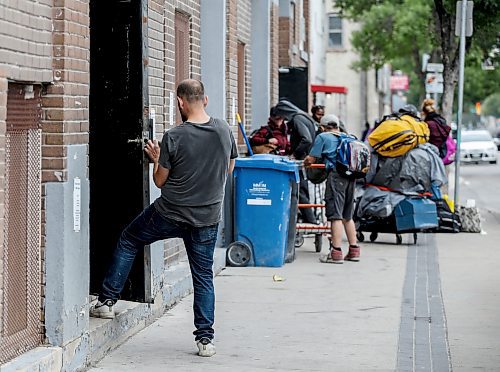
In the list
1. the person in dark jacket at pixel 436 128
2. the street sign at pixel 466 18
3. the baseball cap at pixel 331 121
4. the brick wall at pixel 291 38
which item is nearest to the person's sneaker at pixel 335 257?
the baseball cap at pixel 331 121

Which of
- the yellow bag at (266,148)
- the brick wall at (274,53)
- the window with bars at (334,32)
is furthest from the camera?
the window with bars at (334,32)

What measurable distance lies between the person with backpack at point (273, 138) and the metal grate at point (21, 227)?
27.1 ft

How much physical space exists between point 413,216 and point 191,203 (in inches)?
310

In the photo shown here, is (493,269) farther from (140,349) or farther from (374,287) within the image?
(140,349)

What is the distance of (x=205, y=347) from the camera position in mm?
7883

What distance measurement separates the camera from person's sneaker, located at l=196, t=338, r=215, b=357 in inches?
310

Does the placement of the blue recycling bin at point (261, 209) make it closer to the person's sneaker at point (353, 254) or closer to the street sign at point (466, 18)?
the person's sneaker at point (353, 254)

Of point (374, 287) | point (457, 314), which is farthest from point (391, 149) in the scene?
point (457, 314)

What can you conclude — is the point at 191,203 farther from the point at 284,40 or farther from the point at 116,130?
the point at 284,40

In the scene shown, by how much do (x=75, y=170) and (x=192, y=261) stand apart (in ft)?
3.74

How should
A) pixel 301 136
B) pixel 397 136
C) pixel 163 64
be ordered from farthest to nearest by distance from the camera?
pixel 301 136 → pixel 397 136 → pixel 163 64

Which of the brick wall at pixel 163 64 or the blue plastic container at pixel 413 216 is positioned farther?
the blue plastic container at pixel 413 216

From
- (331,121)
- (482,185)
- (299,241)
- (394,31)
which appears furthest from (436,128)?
(394,31)

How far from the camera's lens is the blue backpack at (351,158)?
13.0 metres
